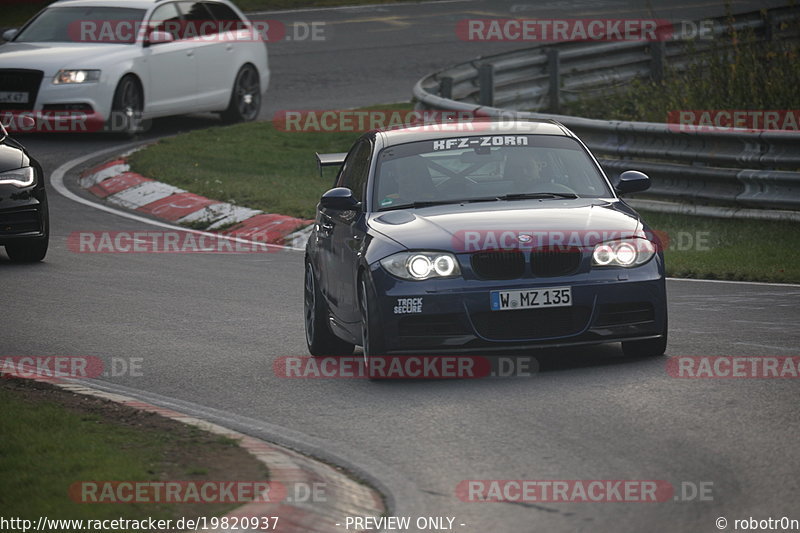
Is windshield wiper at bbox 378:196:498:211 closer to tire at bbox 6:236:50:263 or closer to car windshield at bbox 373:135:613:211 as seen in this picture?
car windshield at bbox 373:135:613:211

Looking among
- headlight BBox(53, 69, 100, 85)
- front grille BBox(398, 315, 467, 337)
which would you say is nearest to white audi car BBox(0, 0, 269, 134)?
headlight BBox(53, 69, 100, 85)

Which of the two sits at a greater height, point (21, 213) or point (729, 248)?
point (21, 213)

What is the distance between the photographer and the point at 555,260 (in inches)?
355

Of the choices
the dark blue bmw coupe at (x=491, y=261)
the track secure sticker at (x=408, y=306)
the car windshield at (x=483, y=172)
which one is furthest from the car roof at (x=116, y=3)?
the track secure sticker at (x=408, y=306)

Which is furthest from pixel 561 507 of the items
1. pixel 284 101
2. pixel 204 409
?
pixel 284 101

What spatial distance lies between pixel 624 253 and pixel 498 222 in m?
0.76

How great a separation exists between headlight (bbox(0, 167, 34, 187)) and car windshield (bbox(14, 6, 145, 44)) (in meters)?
8.22

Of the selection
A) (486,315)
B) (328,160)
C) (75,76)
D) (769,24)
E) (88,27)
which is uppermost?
(328,160)

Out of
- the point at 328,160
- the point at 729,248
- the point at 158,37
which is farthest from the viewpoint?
the point at 158,37

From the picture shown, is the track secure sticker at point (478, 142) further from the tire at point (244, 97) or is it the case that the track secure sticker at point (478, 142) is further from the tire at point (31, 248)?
the tire at point (244, 97)

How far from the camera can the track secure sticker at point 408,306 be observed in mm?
8977

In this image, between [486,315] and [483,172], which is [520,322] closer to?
[486,315]

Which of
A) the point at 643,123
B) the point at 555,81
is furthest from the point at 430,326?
the point at 555,81

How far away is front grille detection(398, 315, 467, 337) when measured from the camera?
8984 millimetres
